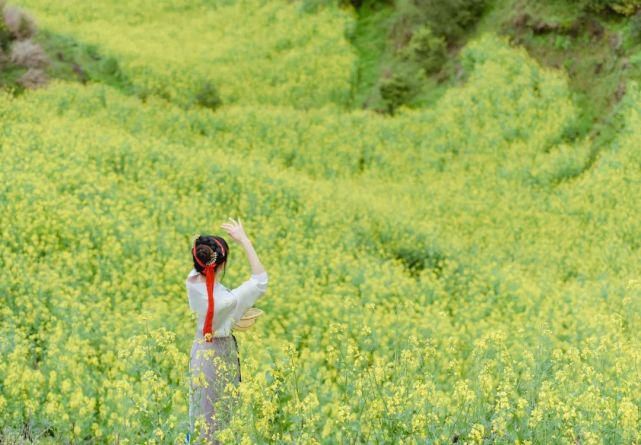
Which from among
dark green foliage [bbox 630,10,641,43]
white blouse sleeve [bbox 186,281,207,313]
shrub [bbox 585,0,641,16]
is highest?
shrub [bbox 585,0,641,16]

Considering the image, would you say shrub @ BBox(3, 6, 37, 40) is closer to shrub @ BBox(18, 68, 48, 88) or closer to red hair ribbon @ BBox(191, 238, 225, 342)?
shrub @ BBox(18, 68, 48, 88)

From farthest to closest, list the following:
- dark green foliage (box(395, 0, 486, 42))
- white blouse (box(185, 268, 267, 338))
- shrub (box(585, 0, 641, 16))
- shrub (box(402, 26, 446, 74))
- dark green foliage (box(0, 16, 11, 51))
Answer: dark green foliage (box(395, 0, 486, 42)), shrub (box(402, 26, 446, 74)), dark green foliage (box(0, 16, 11, 51)), shrub (box(585, 0, 641, 16)), white blouse (box(185, 268, 267, 338))

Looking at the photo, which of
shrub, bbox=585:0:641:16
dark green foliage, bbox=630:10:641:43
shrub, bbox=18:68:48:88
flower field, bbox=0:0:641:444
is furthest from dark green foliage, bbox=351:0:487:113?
shrub, bbox=18:68:48:88

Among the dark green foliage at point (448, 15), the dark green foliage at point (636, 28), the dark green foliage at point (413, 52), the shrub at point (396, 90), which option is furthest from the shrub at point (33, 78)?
→ the dark green foliage at point (636, 28)

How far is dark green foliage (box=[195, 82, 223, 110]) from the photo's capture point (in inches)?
986

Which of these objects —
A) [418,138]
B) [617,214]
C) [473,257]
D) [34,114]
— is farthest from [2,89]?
[617,214]

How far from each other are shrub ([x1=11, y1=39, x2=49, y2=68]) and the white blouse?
68.9ft

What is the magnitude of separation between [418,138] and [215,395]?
1815 centimetres

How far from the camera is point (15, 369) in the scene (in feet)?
26.9

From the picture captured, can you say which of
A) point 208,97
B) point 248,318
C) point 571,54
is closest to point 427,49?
point 571,54

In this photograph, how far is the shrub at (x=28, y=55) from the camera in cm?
2419

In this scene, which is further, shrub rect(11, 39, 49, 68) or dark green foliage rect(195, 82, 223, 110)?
dark green foliage rect(195, 82, 223, 110)

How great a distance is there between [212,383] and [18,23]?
76.4ft

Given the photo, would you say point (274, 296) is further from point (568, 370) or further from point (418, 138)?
point (418, 138)
